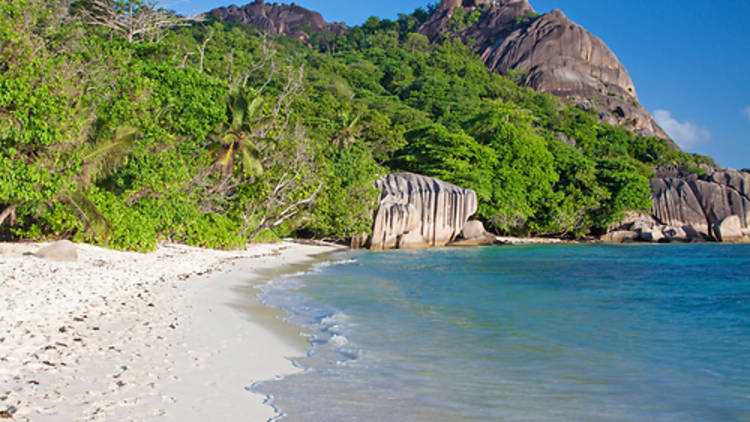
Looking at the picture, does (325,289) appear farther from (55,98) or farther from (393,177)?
(393,177)

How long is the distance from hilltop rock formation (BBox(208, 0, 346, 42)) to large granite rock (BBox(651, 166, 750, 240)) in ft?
275

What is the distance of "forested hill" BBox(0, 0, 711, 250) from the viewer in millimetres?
9906

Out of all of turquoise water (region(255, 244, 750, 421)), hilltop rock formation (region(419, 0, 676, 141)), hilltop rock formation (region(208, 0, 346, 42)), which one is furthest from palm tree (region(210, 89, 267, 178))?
hilltop rock formation (region(208, 0, 346, 42))

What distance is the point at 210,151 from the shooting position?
57.4ft

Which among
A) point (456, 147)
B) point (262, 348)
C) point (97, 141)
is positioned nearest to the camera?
point (262, 348)

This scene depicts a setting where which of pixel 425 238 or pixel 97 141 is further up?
pixel 97 141

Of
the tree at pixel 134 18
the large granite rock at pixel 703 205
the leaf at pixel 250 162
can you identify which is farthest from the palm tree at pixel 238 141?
the large granite rock at pixel 703 205

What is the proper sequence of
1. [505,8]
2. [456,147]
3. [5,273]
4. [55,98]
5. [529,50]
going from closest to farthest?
[5,273] → [55,98] → [456,147] → [529,50] → [505,8]

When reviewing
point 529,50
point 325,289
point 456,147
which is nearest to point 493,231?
point 456,147

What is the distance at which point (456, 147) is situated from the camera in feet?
109

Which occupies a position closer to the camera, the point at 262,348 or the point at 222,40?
the point at 262,348

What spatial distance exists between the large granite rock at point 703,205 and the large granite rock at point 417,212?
1680 centimetres

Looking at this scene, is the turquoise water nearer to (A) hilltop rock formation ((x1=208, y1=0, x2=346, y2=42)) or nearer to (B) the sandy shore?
(B) the sandy shore

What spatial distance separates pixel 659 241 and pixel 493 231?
1036 centimetres
